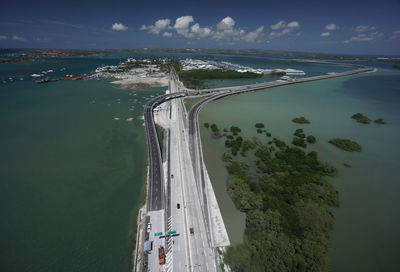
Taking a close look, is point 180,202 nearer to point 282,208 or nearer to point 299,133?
point 282,208

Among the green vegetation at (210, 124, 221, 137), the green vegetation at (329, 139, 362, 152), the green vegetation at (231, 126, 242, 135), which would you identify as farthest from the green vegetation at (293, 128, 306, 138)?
the green vegetation at (210, 124, 221, 137)

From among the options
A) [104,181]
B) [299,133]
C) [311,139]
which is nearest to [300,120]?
[299,133]

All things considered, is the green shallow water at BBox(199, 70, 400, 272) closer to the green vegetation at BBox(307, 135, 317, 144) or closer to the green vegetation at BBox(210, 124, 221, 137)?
the green vegetation at BBox(307, 135, 317, 144)

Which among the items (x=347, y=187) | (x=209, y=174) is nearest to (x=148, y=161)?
(x=209, y=174)

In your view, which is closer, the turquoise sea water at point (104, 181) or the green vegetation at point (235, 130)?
the turquoise sea water at point (104, 181)

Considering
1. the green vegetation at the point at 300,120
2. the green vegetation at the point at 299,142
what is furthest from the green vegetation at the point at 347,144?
the green vegetation at the point at 300,120

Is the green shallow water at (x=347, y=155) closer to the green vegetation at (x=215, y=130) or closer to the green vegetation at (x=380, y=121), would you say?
the green vegetation at (x=380, y=121)

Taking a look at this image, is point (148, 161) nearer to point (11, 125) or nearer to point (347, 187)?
point (347, 187)
